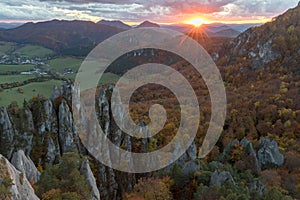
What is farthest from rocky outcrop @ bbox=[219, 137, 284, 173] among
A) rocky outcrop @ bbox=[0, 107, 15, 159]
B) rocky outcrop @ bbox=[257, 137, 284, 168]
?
rocky outcrop @ bbox=[0, 107, 15, 159]

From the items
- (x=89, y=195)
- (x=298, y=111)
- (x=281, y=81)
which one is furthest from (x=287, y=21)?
(x=89, y=195)

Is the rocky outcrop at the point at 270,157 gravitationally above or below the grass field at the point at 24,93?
above

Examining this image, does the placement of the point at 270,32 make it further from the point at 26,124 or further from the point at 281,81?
the point at 26,124

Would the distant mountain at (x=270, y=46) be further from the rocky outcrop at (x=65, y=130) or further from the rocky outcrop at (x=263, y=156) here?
the rocky outcrop at (x=65, y=130)

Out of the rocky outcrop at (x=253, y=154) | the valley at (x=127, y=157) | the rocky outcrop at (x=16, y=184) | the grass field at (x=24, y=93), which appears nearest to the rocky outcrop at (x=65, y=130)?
the valley at (x=127, y=157)

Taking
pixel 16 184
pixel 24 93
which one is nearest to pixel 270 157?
pixel 16 184
